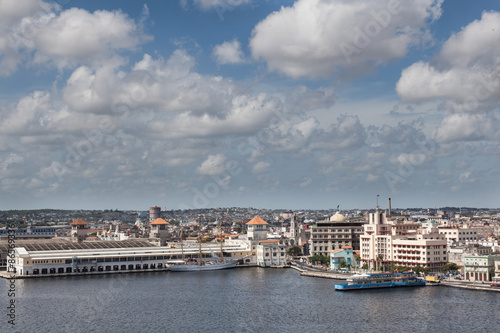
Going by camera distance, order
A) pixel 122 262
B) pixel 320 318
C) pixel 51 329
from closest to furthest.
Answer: pixel 51 329, pixel 320 318, pixel 122 262

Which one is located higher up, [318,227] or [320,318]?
[318,227]

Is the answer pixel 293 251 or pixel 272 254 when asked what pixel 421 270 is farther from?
pixel 293 251

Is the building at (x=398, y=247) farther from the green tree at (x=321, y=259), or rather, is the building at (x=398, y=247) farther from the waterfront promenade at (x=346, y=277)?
the green tree at (x=321, y=259)

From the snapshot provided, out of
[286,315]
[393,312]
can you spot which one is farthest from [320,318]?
[393,312]

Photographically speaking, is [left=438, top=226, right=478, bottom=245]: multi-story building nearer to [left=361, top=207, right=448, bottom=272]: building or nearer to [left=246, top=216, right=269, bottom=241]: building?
[left=361, top=207, right=448, bottom=272]: building

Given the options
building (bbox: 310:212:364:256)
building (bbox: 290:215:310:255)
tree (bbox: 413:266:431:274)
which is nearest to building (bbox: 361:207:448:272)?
tree (bbox: 413:266:431:274)

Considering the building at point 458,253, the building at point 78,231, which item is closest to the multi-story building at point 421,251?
the building at point 458,253

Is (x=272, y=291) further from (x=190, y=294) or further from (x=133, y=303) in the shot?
(x=133, y=303)
